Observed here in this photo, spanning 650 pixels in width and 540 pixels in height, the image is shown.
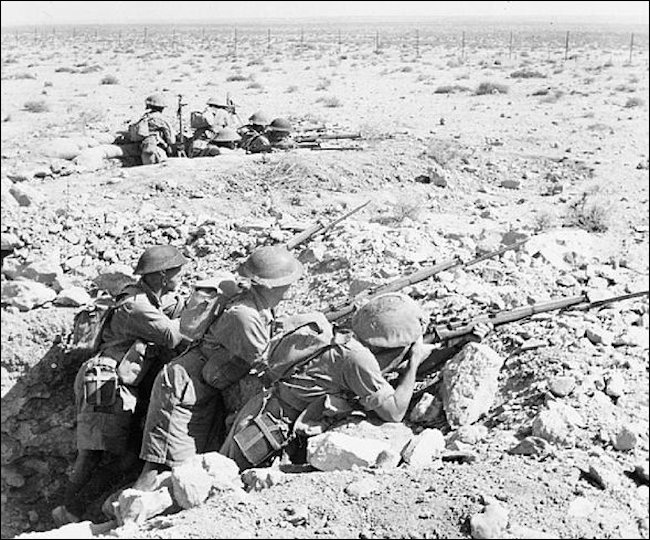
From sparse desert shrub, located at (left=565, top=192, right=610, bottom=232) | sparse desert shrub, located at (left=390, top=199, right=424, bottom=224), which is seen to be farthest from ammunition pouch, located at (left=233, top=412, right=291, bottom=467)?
sparse desert shrub, located at (left=565, top=192, right=610, bottom=232)

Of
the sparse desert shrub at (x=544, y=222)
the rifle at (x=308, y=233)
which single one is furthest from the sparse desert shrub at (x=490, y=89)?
the rifle at (x=308, y=233)

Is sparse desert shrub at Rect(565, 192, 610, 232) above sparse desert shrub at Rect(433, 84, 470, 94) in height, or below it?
below

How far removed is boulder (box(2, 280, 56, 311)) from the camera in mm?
6516

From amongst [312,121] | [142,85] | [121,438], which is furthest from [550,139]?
[142,85]

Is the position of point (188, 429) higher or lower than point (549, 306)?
lower

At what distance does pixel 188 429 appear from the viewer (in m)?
5.31

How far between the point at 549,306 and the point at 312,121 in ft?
38.9

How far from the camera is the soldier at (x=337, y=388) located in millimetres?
4656

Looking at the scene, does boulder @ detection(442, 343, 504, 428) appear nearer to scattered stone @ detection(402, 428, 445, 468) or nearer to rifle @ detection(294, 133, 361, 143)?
scattered stone @ detection(402, 428, 445, 468)

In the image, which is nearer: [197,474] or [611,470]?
[611,470]

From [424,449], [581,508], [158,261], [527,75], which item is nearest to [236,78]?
[527,75]

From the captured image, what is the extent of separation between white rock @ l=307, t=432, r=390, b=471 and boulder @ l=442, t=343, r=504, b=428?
0.48 m

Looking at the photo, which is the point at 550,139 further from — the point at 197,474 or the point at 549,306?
the point at 197,474

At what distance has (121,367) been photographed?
5.63 metres
